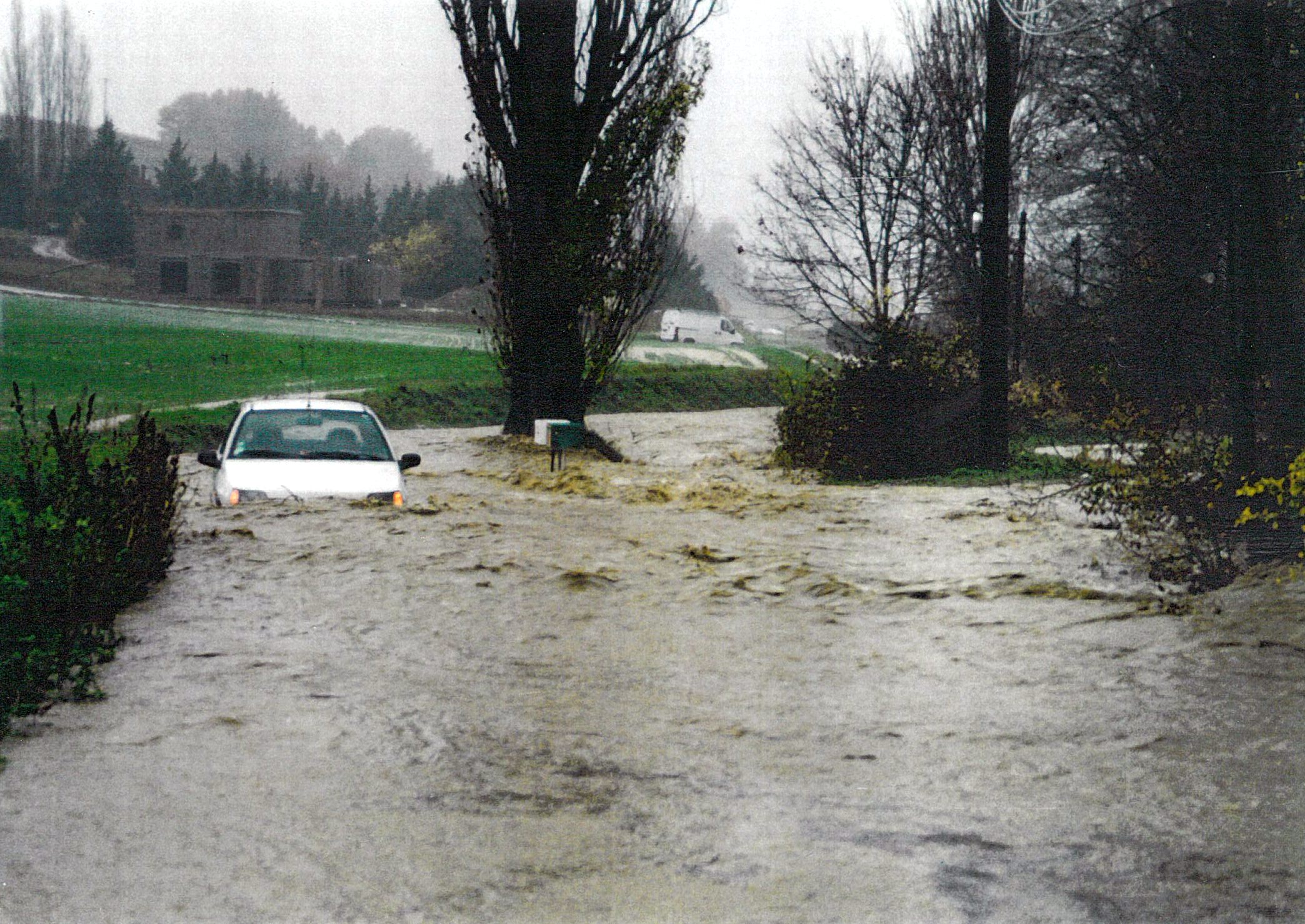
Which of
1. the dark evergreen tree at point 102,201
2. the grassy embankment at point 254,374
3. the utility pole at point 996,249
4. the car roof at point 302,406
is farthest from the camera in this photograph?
the dark evergreen tree at point 102,201

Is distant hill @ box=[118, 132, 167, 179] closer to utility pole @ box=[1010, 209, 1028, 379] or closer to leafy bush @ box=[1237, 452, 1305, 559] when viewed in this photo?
utility pole @ box=[1010, 209, 1028, 379]

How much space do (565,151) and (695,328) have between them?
5838 centimetres

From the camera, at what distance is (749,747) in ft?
23.5

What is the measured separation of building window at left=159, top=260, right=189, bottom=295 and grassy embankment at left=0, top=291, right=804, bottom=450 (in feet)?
56.2

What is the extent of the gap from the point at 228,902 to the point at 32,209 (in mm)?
70475

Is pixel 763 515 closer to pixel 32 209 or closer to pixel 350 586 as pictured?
pixel 350 586

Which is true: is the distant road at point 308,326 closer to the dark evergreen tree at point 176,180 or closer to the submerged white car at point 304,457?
the dark evergreen tree at point 176,180

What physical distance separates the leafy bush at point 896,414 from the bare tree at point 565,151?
14.4 feet

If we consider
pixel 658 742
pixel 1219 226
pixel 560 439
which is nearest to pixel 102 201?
pixel 560 439

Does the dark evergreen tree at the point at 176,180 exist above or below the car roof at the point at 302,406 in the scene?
above

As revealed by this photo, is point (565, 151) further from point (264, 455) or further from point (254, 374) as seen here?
point (254, 374)

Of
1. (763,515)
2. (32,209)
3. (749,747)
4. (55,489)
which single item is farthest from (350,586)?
(32,209)

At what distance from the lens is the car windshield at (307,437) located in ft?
45.9

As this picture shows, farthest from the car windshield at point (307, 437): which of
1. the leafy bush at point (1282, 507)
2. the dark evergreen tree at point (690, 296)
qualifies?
the dark evergreen tree at point (690, 296)
